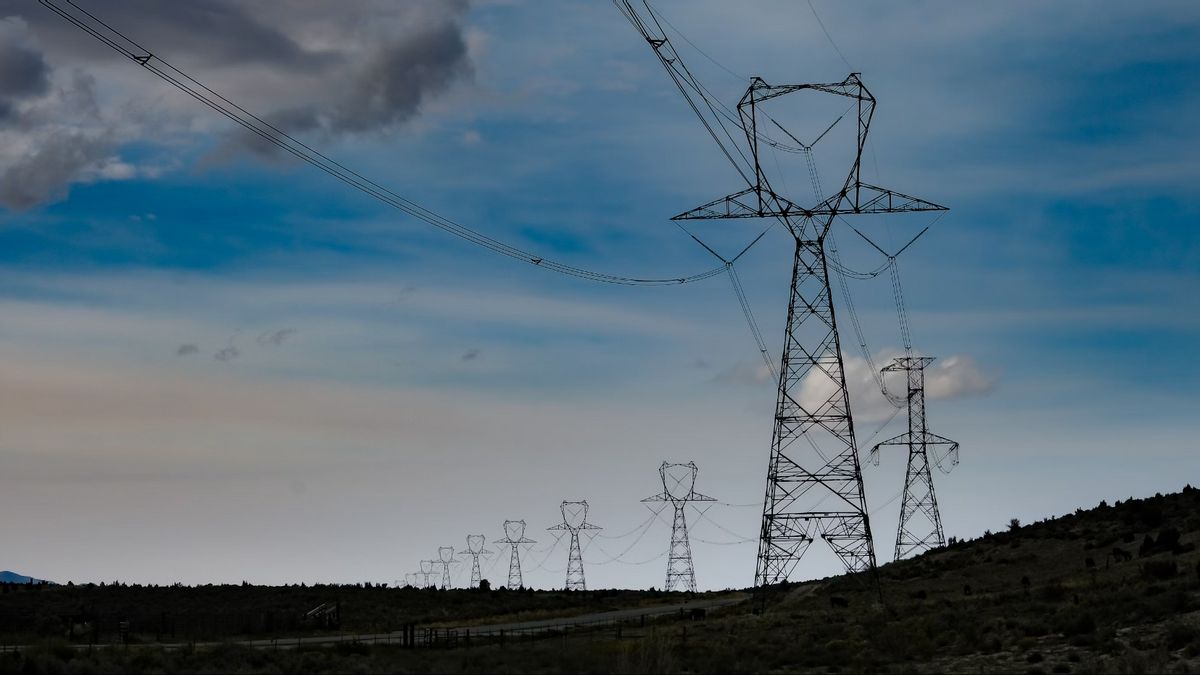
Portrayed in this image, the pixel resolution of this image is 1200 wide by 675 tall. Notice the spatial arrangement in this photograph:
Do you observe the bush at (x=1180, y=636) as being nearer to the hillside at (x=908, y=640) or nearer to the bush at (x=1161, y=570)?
the hillside at (x=908, y=640)

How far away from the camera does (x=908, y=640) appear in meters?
57.2

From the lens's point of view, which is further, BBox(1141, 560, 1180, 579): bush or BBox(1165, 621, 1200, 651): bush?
BBox(1141, 560, 1180, 579): bush

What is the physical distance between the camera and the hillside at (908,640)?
49469 millimetres

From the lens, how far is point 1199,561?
217 feet

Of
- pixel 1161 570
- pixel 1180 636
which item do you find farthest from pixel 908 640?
pixel 1161 570

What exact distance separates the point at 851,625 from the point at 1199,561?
728 inches

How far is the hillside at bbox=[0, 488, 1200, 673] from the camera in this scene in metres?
49.5

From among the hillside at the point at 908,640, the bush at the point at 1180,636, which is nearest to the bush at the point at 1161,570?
the hillside at the point at 908,640

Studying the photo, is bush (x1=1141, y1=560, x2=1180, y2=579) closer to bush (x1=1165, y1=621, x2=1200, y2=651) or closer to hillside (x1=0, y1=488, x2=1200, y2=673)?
hillside (x1=0, y1=488, x2=1200, y2=673)

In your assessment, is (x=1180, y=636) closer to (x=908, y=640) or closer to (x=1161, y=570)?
(x=908, y=640)

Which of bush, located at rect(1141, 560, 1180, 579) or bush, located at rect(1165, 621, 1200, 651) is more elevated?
bush, located at rect(1141, 560, 1180, 579)

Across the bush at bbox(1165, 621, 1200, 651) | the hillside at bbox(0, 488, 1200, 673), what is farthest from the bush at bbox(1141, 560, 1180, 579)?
the bush at bbox(1165, 621, 1200, 651)

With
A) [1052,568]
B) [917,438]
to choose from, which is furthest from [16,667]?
[917,438]

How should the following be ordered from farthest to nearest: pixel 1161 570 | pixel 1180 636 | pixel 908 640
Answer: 1. pixel 1161 570
2. pixel 908 640
3. pixel 1180 636
